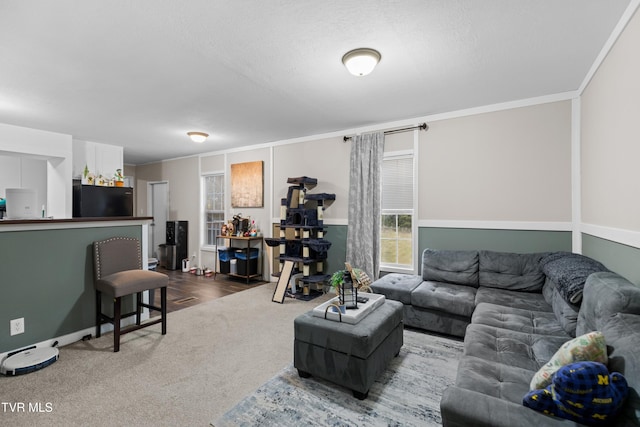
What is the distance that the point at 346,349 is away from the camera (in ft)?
6.70

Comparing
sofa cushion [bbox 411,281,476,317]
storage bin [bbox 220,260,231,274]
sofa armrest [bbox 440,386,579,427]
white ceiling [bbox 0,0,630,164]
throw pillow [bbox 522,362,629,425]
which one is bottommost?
storage bin [bbox 220,260,231,274]

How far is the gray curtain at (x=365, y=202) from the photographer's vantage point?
423 cm

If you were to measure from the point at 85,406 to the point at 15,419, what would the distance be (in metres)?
0.37

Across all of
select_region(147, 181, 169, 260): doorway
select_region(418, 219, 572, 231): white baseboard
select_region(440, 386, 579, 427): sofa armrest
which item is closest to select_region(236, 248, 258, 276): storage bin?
select_region(147, 181, 169, 260): doorway

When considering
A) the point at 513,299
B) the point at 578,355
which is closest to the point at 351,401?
the point at 578,355

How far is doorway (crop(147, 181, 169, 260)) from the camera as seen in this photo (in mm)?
7262

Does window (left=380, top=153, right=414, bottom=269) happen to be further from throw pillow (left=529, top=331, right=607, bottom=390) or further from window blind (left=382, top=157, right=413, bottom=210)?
throw pillow (left=529, top=331, right=607, bottom=390)

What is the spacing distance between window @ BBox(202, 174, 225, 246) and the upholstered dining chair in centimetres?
316

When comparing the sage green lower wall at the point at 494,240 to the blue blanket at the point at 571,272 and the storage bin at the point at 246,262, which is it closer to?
the blue blanket at the point at 571,272

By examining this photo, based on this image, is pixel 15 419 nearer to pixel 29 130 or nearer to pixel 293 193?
pixel 293 193

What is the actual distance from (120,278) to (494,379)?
314 cm

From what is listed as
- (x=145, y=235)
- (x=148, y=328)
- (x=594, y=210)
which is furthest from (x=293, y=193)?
(x=594, y=210)

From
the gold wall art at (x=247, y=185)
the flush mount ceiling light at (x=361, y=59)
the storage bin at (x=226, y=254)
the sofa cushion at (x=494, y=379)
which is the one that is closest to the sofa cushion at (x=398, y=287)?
the sofa cushion at (x=494, y=379)

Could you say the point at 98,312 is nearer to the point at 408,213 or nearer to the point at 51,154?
the point at 51,154
